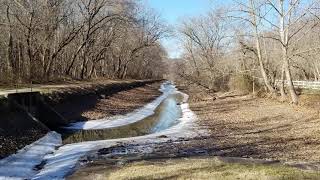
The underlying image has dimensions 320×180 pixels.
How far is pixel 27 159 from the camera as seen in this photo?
632 inches

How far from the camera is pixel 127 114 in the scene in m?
32.9

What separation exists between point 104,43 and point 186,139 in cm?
4123

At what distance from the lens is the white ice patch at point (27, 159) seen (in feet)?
45.6

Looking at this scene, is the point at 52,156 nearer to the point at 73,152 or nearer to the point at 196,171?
the point at 73,152

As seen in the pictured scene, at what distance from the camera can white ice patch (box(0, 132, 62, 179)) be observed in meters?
13.9

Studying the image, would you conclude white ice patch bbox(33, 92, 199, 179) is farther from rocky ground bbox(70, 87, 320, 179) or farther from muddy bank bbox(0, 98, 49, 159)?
muddy bank bbox(0, 98, 49, 159)

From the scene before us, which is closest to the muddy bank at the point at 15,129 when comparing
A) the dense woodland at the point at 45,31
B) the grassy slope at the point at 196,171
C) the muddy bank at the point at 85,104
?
the grassy slope at the point at 196,171

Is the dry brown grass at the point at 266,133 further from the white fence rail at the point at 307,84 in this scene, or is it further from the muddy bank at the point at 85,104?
the white fence rail at the point at 307,84

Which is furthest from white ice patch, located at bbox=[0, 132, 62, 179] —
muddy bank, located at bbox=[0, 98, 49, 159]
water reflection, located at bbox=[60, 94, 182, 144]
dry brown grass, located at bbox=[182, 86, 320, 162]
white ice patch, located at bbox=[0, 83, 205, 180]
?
dry brown grass, located at bbox=[182, 86, 320, 162]

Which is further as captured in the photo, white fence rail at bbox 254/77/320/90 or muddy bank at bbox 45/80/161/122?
white fence rail at bbox 254/77/320/90

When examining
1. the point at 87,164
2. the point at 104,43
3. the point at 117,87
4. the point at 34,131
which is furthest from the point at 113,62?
the point at 87,164

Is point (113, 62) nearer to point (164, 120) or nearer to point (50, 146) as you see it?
point (164, 120)

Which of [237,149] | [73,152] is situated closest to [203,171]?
[237,149]

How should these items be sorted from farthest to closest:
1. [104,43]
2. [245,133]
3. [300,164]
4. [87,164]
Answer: [104,43] → [245,133] → [87,164] → [300,164]
